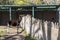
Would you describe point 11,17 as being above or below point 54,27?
below

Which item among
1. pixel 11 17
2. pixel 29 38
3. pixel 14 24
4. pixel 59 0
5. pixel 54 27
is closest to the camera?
pixel 54 27

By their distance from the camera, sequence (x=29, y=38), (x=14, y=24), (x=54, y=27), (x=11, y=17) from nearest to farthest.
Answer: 1. (x=54, y=27)
2. (x=29, y=38)
3. (x=14, y=24)
4. (x=11, y=17)

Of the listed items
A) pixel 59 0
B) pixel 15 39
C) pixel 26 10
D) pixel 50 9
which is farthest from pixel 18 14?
pixel 15 39

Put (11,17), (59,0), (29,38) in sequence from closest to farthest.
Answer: (29,38) < (11,17) < (59,0)

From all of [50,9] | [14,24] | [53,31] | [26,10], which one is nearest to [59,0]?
[50,9]

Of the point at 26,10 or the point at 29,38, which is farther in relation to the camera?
the point at 26,10

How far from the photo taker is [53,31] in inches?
276

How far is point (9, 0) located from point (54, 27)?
69.1ft

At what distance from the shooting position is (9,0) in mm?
27438

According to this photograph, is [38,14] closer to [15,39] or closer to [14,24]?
[14,24]

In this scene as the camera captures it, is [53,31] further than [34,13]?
No

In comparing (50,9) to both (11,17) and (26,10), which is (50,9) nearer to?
(26,10)

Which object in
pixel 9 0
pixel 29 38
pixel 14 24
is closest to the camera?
pixel 29 38

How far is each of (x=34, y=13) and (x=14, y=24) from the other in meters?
4.33
